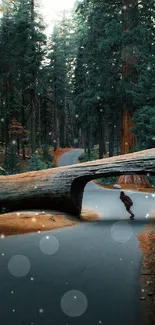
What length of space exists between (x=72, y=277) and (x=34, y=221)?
5558 mm

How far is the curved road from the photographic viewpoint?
5449 mm

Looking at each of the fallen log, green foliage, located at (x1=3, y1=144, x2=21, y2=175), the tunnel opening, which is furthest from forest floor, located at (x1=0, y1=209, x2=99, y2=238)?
green foliage, located at (x1=3, y1=144, x2=21, y2=175)

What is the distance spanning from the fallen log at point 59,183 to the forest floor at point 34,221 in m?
0.44

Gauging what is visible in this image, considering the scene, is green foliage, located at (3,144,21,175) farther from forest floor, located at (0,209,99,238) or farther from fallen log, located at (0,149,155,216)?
forest floor, located at (0,209,99,238)

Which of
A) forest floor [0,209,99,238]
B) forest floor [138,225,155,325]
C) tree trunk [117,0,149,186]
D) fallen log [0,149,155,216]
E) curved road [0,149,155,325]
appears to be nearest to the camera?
curved road [0,149,155,325]

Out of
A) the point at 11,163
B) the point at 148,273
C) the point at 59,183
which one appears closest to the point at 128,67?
the point at 11,163

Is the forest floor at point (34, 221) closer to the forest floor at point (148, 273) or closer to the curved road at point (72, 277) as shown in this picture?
the curved road at point (72, 277)

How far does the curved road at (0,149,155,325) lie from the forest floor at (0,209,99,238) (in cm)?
57

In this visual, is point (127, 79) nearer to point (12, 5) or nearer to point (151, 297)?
point (151, 297)

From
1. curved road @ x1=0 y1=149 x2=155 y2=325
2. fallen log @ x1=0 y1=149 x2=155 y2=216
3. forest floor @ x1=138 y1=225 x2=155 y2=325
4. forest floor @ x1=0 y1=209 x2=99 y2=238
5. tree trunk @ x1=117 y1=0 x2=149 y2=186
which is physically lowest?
forest floor @ x1=138 y1=225 x2=155 y2=325

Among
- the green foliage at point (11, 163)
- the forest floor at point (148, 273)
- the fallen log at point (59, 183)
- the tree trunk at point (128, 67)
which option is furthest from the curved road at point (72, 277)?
the green foliage at point (11, 163)

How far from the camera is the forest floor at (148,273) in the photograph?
5727 millimetres

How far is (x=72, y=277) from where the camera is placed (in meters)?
7.07

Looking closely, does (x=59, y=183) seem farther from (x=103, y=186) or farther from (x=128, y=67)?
(x=103, y=186)
